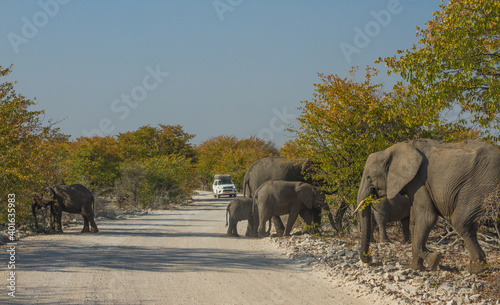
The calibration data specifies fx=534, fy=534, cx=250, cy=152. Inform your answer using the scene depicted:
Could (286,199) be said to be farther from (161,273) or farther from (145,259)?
(161,273)

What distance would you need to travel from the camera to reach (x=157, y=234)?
16.8m

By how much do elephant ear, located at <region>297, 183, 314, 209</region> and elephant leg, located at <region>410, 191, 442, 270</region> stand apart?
5.64 m

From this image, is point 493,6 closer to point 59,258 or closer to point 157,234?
point 59,258

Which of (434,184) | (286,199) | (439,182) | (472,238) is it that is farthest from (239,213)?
(472,238)

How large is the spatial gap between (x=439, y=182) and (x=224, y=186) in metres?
38.2

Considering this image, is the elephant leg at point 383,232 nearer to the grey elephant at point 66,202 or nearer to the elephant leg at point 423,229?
the elephant leg at point 423,229

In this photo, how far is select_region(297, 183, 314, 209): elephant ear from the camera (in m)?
15.1

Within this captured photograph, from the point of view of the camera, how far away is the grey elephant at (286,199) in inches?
596

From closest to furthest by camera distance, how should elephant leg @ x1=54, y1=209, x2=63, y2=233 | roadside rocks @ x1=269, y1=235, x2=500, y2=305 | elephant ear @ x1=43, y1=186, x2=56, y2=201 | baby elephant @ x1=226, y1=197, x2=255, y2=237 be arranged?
roadside rocks @ x1=269, y1=235, x2=500, y2=305
baby elephant @ x1=226, y1=197, x2=255, y2=237
elephant ear @ x1=43, y1=186, x2=56, y2=201
elephant leg @ x1=54, y1=209, x2=63, y2=233

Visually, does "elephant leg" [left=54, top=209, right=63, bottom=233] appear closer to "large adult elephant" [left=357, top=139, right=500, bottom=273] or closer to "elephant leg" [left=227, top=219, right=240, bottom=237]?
"elephant leg" [left=227, top=219, right=240, bottom=237]

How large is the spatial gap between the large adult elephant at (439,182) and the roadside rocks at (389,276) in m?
0.47

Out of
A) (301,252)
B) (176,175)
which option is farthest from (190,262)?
(176,175)

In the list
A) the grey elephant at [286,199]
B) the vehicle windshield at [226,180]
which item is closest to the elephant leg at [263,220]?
the grey elephant at [286,199]

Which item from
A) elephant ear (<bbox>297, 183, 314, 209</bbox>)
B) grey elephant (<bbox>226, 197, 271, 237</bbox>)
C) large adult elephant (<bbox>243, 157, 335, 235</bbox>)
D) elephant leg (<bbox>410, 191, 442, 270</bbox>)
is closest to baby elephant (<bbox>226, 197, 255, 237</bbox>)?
grey elephant (<bbox>226, 197, 271, 237</bbox>)
